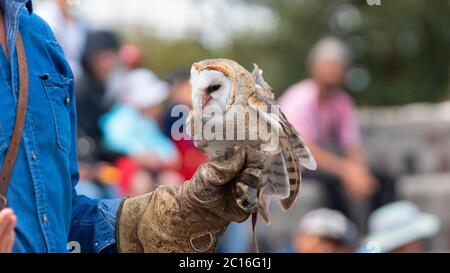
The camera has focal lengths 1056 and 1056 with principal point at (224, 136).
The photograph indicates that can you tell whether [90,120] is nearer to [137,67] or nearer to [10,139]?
[137,67]

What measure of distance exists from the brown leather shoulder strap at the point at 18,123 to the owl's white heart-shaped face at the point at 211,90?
1.63ft

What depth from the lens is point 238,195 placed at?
3174mm

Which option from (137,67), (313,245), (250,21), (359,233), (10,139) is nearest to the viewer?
(10,139)

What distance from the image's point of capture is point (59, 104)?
3.15 m

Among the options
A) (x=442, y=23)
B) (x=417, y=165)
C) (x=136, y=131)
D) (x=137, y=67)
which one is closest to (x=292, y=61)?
(x=442, y=23)

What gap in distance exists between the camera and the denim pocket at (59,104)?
3.09m

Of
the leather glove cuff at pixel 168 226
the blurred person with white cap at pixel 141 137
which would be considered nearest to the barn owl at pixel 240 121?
the leather glove cuff at pixel 168 226

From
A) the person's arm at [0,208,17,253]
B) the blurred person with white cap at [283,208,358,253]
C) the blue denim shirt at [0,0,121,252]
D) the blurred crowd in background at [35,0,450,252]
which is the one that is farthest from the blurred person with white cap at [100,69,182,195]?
the person's arm at [0,208,17,253]

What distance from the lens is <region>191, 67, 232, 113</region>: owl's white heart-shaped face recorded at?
122 inches

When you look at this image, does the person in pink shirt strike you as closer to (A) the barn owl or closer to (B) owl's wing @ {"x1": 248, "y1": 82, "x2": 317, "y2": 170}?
(B) owl's wing @ {"x1": 248, "y1": 82, "x2": 317, "y2": 170}

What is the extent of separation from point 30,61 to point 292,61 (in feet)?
47.0

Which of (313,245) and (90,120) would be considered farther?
(90,120)

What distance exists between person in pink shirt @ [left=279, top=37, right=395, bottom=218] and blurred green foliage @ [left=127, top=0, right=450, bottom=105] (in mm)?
7928
